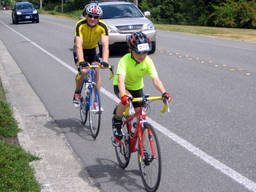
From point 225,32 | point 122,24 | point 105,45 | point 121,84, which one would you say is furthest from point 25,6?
point 121,84

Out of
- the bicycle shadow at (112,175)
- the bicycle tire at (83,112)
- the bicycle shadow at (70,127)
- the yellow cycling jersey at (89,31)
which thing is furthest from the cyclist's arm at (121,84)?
the bicycle tire at (83,112)

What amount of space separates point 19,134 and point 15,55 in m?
10.1

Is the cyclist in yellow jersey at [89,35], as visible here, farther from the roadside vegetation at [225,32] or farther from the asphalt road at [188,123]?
the roadside vegetation at [225,32]

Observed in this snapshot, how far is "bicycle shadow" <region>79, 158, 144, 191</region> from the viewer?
464 cm

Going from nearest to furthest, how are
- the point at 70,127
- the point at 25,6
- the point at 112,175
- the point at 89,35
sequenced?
the point at 112,175
the point at 89,35
the point at 70,127
the point at 25,6

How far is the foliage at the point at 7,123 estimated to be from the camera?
244 inches

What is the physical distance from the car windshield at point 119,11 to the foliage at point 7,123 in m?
9.14

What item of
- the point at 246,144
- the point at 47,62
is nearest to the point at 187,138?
the point at 246,144

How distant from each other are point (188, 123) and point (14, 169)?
3.05 meters

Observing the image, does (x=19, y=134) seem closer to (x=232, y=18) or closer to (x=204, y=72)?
(x=204, y=72)

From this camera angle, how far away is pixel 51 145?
233 inches

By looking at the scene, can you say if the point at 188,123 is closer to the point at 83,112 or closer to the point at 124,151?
the point at 83,112

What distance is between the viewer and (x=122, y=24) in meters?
15.1

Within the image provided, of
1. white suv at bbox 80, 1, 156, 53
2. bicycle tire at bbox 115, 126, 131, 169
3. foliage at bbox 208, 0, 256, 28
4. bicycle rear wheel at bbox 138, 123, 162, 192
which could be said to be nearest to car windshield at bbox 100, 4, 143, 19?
white suv at bbox 80, 1, 156, 53
